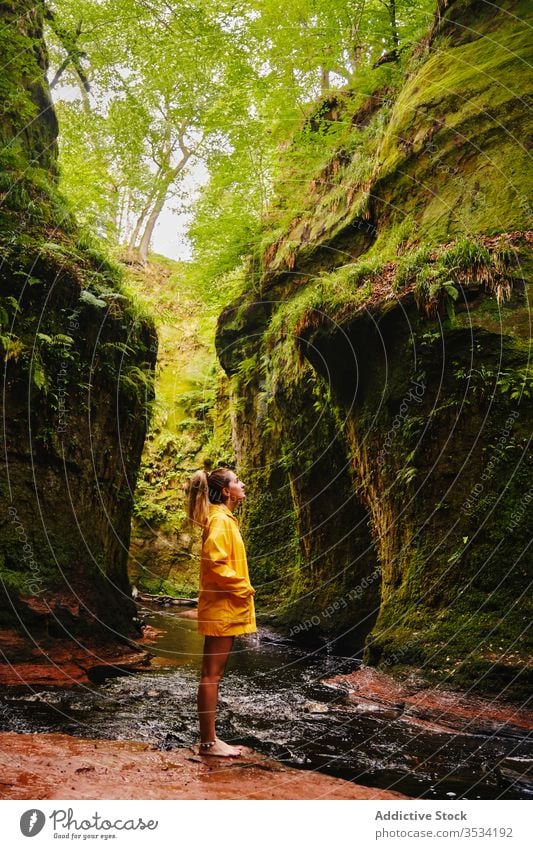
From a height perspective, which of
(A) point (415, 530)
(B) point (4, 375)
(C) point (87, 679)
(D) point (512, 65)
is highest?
(D) point (512, 65)

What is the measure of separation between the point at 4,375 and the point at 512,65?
901 centimetres

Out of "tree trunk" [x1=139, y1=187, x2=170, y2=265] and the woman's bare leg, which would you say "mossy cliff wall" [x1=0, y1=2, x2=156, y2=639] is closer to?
"tree trunk" [x1=139, y1=187, x2=170, y2=265]

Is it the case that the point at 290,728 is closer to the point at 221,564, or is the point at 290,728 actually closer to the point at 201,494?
the point at 221,564

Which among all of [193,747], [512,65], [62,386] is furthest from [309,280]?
[193,747]

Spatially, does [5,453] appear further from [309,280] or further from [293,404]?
[309,280]

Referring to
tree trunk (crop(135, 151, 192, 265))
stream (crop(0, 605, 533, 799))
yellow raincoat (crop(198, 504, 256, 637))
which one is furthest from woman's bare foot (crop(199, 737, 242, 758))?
tree trunk (crop(135, 151, 192, 265))

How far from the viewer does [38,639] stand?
22.9ft

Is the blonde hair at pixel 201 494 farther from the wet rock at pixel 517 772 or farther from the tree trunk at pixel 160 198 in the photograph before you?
the tree trunk at pixel 160 198

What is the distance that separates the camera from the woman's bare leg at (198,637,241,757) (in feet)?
13.5

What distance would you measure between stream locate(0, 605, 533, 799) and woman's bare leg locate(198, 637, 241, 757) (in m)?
0.45

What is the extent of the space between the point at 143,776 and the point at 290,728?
213 centimetres

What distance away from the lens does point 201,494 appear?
4543mm

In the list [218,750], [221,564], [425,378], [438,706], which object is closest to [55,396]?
[221,564]
